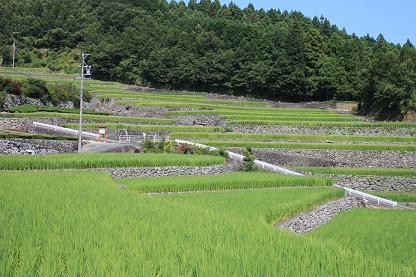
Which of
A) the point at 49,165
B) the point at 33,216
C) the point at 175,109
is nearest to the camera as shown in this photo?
the point at 33,216

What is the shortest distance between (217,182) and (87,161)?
19.0 feet

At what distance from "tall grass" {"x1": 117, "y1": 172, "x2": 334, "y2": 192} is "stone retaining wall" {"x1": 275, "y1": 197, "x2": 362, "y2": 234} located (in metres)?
2.03

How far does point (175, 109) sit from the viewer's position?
141 ft

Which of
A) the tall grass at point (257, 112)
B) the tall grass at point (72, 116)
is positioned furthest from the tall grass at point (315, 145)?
the tall grass at point (257, 112)

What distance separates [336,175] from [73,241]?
21.5 metres

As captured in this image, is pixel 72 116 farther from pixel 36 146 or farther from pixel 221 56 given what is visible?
pixel 221 56

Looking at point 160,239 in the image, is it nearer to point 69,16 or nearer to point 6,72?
point 6,72

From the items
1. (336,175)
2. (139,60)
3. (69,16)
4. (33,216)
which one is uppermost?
(69,16)

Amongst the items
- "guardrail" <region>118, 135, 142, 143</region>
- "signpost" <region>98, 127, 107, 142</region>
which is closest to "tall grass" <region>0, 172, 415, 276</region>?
"signpost" <region>98, 127, 107, 142</region>

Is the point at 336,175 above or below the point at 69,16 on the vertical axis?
below

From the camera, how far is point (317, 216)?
51.8 ft

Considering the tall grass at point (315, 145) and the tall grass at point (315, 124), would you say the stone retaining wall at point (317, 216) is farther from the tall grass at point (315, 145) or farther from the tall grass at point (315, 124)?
the tall grass at point (315, 124)

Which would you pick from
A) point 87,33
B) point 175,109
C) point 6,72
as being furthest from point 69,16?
point 175,109

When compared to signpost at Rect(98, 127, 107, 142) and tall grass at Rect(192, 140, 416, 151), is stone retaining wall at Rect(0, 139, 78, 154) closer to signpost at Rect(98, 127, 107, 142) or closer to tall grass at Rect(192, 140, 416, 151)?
signpost at Rect(98, 127, 107, 142)
